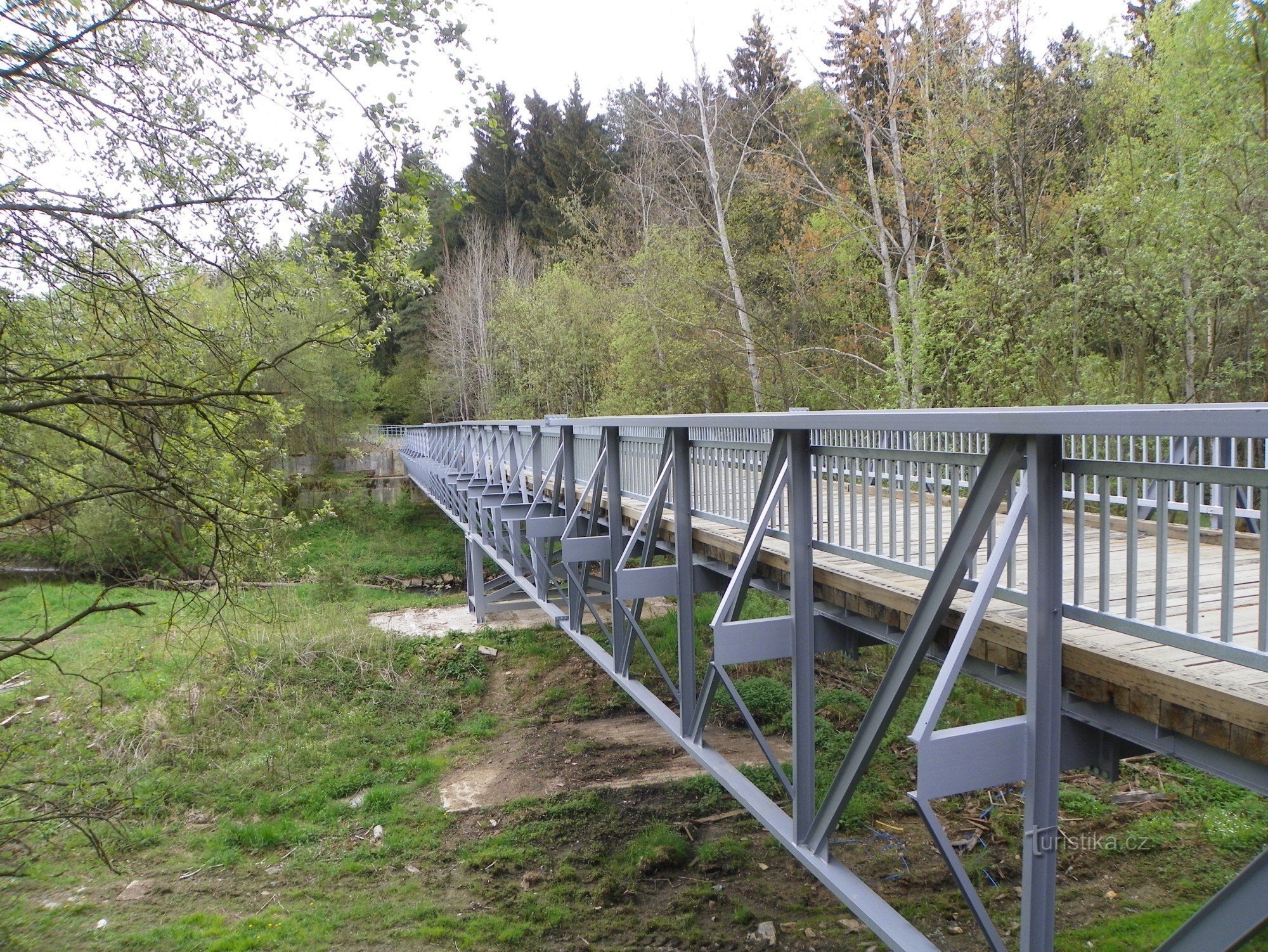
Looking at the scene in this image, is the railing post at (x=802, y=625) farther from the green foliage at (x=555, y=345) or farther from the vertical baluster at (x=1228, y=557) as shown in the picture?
the green foliage at (x=555, y=345)

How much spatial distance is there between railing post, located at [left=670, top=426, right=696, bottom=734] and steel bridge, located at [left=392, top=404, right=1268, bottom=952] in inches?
0.6

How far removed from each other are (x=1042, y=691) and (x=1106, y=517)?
1.80 ft

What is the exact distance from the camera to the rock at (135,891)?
7.99 meters

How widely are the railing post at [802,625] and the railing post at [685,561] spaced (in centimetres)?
134

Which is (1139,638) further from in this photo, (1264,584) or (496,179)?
(496,179)

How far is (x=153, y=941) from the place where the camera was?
7090 mm

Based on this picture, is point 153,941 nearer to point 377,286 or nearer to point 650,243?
point 377,286

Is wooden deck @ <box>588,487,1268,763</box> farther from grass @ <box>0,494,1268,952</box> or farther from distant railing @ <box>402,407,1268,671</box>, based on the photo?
grass @ <box>0,494,1268,952</box>

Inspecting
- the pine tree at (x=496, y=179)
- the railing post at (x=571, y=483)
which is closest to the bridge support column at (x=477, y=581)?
the railing post at (x=571, y=483)

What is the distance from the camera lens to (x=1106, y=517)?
2492 mm

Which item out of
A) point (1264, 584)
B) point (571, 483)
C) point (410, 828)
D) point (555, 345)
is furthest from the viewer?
point (555, 345)

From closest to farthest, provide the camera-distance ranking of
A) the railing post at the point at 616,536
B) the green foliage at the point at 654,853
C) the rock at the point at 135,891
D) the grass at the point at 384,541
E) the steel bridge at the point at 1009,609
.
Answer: the steel bridge at the point at 1009,609, the railing post at the point at 616,536, the rock at the point at 135,891, the green foliage at the point at 654,853, the grass at the point at 384,541

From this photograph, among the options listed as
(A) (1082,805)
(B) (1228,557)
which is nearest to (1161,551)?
(B) (1228,557)

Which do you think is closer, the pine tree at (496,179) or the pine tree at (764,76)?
the pine tree at (764,76)
